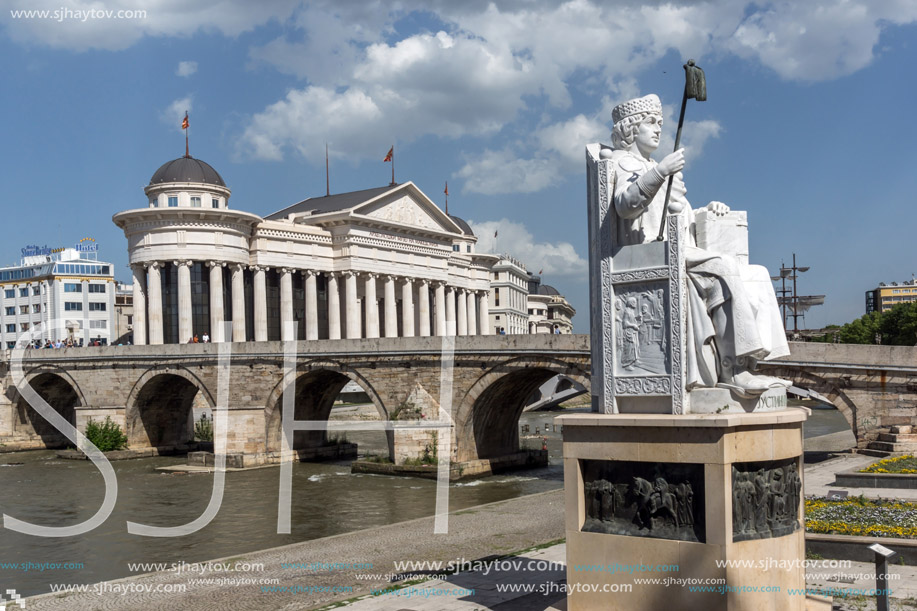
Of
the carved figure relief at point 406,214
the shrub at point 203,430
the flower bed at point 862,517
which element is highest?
the carved figure relief at point 406,214

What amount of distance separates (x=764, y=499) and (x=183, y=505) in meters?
22.4

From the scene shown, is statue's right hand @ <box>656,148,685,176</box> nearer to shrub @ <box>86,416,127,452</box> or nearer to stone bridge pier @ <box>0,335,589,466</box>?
stone bridge pier @ <box>0,335,589,466</box>

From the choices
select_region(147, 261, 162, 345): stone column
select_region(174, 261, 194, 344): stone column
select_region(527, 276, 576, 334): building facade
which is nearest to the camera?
select_region(174, 261, 194, 344): stone column

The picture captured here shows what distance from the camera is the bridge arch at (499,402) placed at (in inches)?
1169

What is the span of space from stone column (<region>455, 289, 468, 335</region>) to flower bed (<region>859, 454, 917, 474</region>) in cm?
5192

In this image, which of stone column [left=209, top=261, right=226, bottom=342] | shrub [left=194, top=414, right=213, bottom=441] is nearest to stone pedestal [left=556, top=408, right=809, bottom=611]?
shrub [left=194, top=414, right=213, bottom=441]

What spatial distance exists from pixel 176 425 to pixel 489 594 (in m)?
33.5

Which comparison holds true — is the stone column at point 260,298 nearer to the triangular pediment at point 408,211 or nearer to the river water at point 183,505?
the triangular pediment at point 408,211

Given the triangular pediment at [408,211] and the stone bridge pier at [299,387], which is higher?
the triangular pediment at [408,211]

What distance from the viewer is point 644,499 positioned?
7582 mm

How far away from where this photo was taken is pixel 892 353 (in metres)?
24.9

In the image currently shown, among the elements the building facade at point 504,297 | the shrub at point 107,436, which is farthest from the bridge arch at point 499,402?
the building facade at point 504,297

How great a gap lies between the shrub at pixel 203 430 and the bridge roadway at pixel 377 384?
1.88 meters

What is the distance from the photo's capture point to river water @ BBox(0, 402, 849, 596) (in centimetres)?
1947
